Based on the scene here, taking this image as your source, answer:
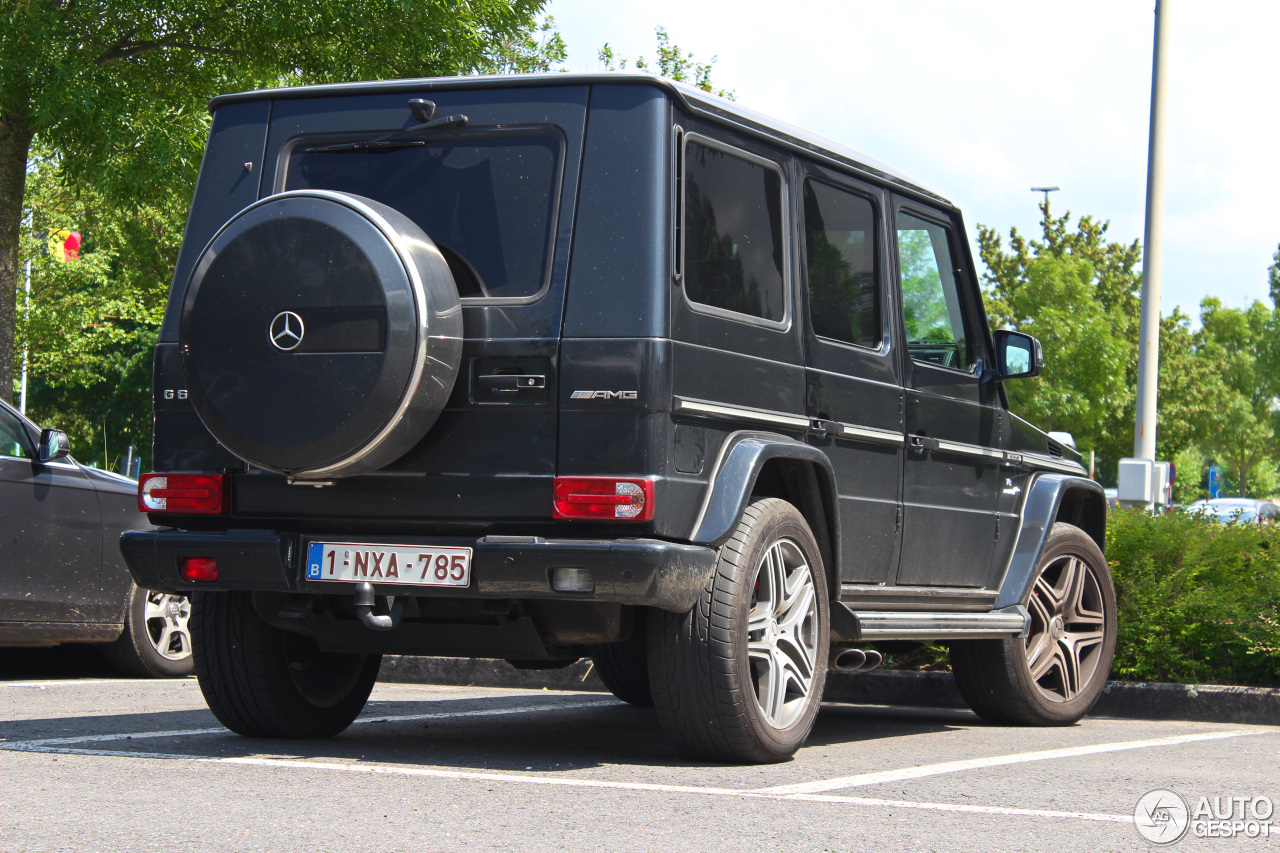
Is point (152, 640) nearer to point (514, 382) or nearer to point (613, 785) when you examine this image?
point (514, 382)

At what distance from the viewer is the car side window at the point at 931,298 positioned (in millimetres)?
6789

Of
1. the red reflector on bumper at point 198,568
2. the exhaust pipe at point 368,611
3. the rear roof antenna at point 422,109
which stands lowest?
the exhaust pipe at point 368,611

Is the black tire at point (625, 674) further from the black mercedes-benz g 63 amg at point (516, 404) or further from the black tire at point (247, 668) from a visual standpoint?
the black tire at point (247, 668)

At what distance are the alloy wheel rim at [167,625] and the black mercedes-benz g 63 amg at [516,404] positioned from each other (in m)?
3.44

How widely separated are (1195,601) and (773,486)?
3408mm

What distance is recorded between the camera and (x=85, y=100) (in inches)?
448

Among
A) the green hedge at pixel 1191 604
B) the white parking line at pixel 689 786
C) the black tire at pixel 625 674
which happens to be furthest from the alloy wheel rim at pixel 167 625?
the green hedge at pixel 1191 604

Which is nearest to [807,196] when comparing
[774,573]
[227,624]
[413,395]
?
[774,573]

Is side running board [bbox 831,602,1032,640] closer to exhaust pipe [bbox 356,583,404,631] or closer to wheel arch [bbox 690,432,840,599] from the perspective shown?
wheel arch [bbox 690,432,840,599]

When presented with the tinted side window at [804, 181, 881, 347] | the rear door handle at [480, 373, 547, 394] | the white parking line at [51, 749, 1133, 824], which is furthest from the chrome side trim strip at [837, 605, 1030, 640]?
the rear door handle at [480, 373, 547, 394]

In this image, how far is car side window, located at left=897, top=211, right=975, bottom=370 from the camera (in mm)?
6789

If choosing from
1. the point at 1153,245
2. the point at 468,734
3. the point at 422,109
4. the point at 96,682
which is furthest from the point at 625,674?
the point at 1153,245

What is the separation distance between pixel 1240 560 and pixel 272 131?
583cm

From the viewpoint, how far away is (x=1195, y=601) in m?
8.10
